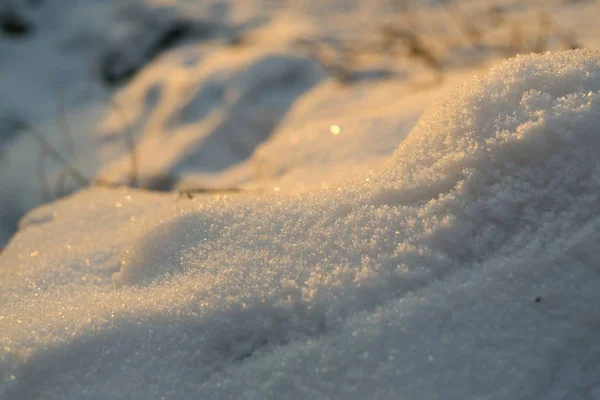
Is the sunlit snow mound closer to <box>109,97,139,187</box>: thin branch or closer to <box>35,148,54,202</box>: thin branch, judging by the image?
<box>109,97,139,187</box>: thin branch

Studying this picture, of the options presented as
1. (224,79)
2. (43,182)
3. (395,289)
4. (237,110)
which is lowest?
(395,289)

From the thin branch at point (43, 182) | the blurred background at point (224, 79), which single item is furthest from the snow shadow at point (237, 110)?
the thin branch at point (43, 182)

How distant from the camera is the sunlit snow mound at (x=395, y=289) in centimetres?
68

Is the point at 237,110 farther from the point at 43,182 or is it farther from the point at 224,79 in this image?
the point at 43,182

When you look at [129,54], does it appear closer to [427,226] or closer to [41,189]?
[41,189]

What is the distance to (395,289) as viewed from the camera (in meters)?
0.75

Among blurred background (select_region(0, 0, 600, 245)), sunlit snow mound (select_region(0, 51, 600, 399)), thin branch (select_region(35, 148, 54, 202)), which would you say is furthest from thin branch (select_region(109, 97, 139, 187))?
sunlit snow mound (select_region(0, 51, 600, 399))

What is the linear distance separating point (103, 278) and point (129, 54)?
251 centimetres

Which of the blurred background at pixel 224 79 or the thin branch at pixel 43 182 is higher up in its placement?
the blurred background at pixel 224 79

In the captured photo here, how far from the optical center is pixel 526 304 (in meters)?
0.70

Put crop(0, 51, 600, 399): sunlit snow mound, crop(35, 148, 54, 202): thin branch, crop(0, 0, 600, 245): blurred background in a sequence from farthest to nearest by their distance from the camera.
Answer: crop(35, 148, 54, 202): thin branch < crop(0, 0, 600, 245): blurred background < crop(0, 51, 600, 399): sunlit snow mound

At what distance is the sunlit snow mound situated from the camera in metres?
0.68

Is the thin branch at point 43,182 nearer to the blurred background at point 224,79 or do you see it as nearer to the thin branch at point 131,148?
the blurred background at point 224,79

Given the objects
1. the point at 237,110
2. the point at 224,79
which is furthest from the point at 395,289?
the point at 224,79
